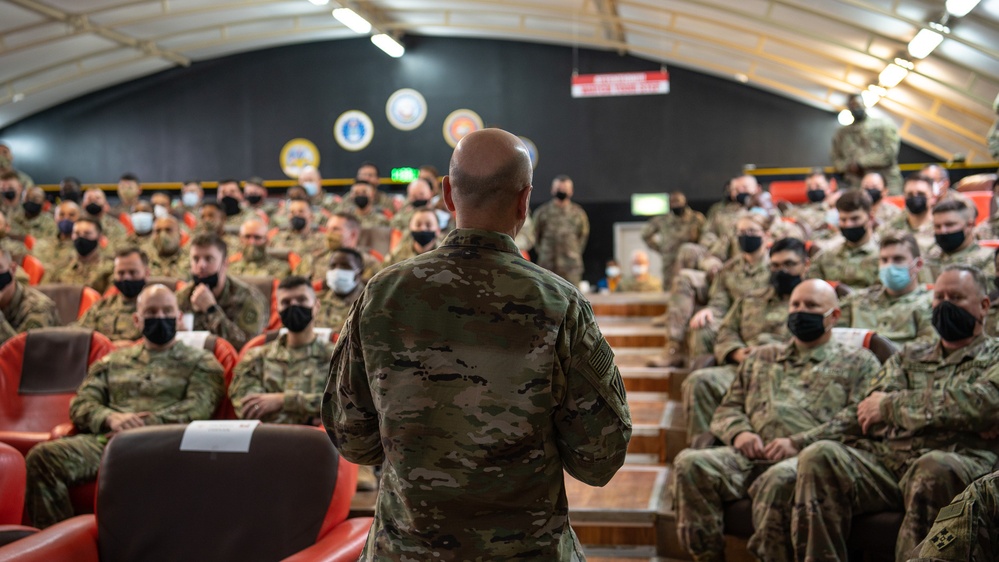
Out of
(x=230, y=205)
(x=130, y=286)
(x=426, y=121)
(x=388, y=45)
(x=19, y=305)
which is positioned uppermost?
(x=388, y=45)

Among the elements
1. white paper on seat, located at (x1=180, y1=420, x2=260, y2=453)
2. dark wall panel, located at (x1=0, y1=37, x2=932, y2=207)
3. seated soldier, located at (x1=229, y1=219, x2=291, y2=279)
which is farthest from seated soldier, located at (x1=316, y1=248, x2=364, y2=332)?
dark wall panel, located at (x1=0, y1=37, x2=932, y2=207)

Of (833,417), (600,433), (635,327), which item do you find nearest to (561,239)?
(635,327)

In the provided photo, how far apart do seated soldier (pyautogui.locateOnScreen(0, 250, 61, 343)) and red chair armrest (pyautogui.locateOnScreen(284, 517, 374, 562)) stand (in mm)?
3306

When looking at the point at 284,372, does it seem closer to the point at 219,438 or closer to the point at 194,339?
the point at 194,339

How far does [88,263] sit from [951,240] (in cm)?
545

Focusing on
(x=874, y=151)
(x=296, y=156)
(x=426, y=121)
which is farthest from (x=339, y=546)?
(x=296, y=156)

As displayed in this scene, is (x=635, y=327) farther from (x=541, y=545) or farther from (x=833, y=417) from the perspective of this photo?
(x=541, y=545)

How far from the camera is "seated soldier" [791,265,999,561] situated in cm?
287

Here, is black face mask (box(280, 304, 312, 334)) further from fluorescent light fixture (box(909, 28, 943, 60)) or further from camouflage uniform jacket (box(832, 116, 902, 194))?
fluorescent light fixture (box(909, 28, 943, 60))

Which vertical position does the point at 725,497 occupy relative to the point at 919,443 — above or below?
below

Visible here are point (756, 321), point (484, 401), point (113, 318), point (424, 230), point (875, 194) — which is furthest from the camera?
point (875, 194)

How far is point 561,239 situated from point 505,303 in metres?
8.26

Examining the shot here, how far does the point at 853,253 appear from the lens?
514 cm

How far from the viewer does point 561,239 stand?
9.71 m
